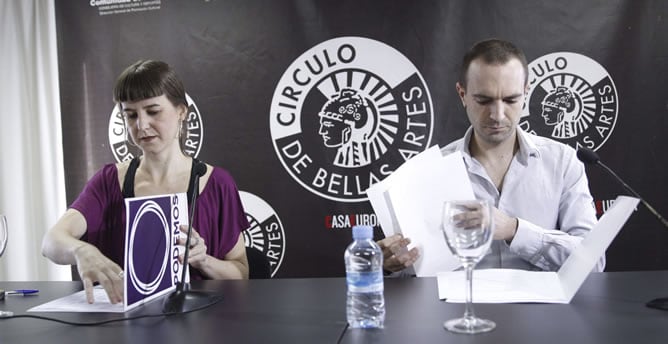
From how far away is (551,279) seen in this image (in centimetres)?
136

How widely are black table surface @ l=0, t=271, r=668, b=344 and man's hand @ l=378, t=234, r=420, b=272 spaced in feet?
0.50

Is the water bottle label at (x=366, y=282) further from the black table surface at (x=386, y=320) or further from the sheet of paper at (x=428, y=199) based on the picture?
the sheet of paper at (x=428, y=199)

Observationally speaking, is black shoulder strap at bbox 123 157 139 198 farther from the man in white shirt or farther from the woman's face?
the man in white shirt

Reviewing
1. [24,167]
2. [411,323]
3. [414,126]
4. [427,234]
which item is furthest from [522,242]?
[24,167]

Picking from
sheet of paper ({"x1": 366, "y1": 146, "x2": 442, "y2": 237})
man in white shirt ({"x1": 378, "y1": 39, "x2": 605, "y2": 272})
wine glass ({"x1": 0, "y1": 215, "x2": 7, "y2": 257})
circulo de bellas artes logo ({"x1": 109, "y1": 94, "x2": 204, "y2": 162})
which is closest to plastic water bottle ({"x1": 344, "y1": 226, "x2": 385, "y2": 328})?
sheet of paper ({"x1": 366, "y1": 146, "x2": 442, "y2": 237})

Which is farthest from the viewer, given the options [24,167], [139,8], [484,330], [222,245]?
[24,167]

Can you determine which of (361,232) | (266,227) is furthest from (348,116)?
(361,232)

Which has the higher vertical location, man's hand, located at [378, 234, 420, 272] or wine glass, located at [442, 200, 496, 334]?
wine glass, located at [442, 200, 496, 334]

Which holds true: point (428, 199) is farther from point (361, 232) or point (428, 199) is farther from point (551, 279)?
point (361, 232)

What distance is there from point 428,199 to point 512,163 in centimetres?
49

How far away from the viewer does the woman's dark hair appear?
1.91m

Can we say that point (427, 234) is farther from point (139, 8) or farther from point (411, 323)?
point (139, 8)

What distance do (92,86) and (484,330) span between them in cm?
267

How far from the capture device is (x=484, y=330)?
1009mm
